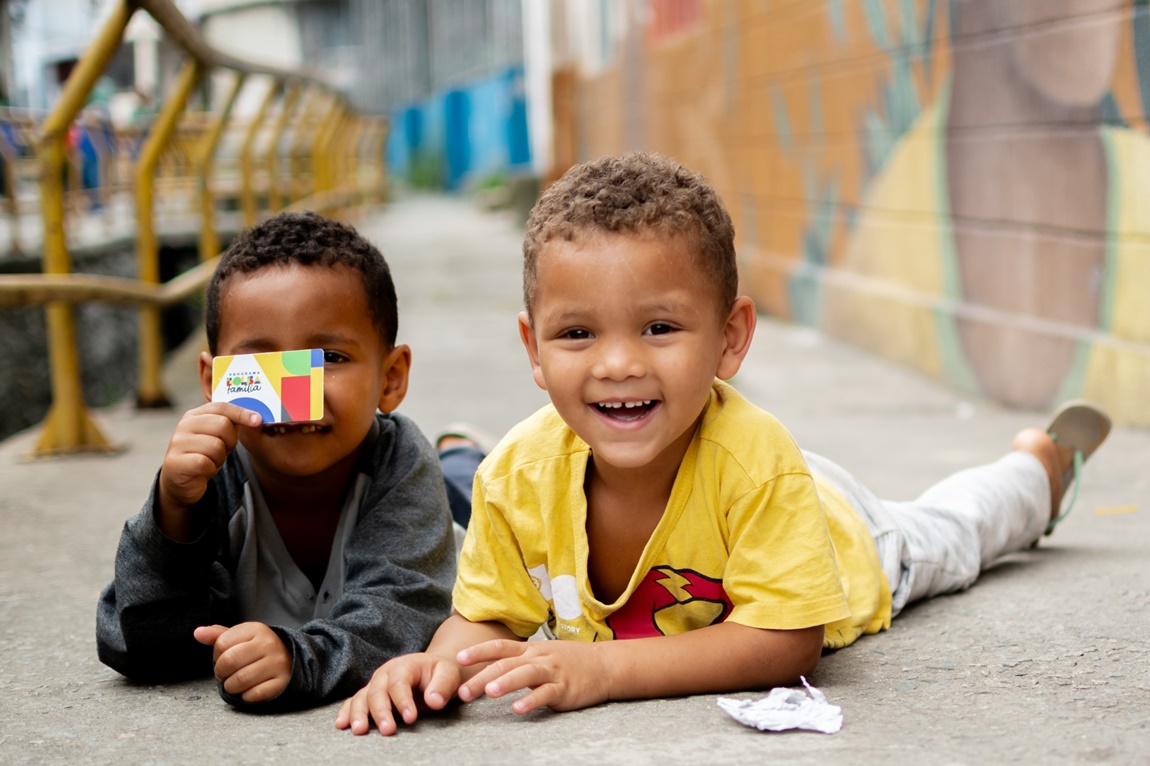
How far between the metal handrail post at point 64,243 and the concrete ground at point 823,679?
133 mm

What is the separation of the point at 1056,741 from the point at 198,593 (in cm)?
136

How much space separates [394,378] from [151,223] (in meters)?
3.41

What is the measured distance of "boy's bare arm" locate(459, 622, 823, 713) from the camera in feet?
6.39

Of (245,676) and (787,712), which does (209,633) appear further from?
(787,712)

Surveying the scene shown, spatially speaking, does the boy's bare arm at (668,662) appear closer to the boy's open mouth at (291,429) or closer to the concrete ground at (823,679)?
the concrete ground at (823,679)

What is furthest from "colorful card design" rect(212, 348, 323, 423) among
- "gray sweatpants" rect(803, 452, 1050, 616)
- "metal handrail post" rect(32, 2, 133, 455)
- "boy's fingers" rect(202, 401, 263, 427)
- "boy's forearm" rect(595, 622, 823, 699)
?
"metal handrail post" rect(32, 2, 133, 455)

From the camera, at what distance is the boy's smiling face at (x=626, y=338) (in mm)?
1916

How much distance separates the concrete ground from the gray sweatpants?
60mm

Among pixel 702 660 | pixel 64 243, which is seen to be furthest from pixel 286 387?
pixel 64 243

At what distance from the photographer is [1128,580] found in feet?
8.95

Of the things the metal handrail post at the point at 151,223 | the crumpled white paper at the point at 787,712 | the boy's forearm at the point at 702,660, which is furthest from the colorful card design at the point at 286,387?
the metal handrail post at the point at 151,223

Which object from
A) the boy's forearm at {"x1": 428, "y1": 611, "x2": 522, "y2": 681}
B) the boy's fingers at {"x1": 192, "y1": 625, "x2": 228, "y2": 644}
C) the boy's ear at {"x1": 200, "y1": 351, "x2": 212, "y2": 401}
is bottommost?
the boy's forearm at {"x1": 428, "y1": 611, "x2": 522, "y2": 681}

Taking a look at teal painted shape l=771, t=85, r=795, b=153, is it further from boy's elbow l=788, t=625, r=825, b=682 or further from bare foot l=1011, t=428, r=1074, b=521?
boy's elbow l=788, t=625, r=825, b=682

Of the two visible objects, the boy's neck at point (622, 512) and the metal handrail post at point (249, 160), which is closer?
the boy's neck at point (622, 512)
